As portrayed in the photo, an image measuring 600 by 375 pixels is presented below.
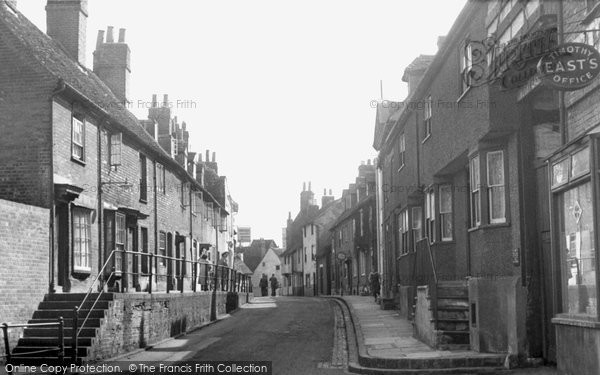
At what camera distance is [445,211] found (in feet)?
67.5

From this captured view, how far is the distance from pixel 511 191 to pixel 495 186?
67 cm

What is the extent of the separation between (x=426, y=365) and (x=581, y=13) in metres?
6.79

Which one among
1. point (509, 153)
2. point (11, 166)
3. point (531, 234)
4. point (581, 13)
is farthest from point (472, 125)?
point (11, 166)

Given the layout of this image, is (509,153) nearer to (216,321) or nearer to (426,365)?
(426,365)

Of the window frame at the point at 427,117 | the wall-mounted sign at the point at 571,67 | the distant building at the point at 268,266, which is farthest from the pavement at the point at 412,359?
the distant building at the point at 268,266

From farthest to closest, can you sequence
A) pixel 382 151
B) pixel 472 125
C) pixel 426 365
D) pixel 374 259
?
1. pixel 374 259
2. pixel 382 151
3. pixel 472 125
4. pixel 426 365

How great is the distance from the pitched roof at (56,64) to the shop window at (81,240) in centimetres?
308

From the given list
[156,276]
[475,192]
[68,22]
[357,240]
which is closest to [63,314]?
[475,192]

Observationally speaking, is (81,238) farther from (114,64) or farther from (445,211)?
(114,64)

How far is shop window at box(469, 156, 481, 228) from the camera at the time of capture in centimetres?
1654

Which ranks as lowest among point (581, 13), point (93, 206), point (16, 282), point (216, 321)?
point (216, 321)

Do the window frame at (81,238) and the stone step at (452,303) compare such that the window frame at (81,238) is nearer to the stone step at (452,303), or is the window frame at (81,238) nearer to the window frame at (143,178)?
the window frame at (143,178)

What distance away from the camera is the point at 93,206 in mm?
22141

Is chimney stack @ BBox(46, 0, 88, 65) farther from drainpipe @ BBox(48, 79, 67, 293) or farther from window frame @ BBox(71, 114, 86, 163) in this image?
drainpipe @ BBox(48, 79, 67, 293)
